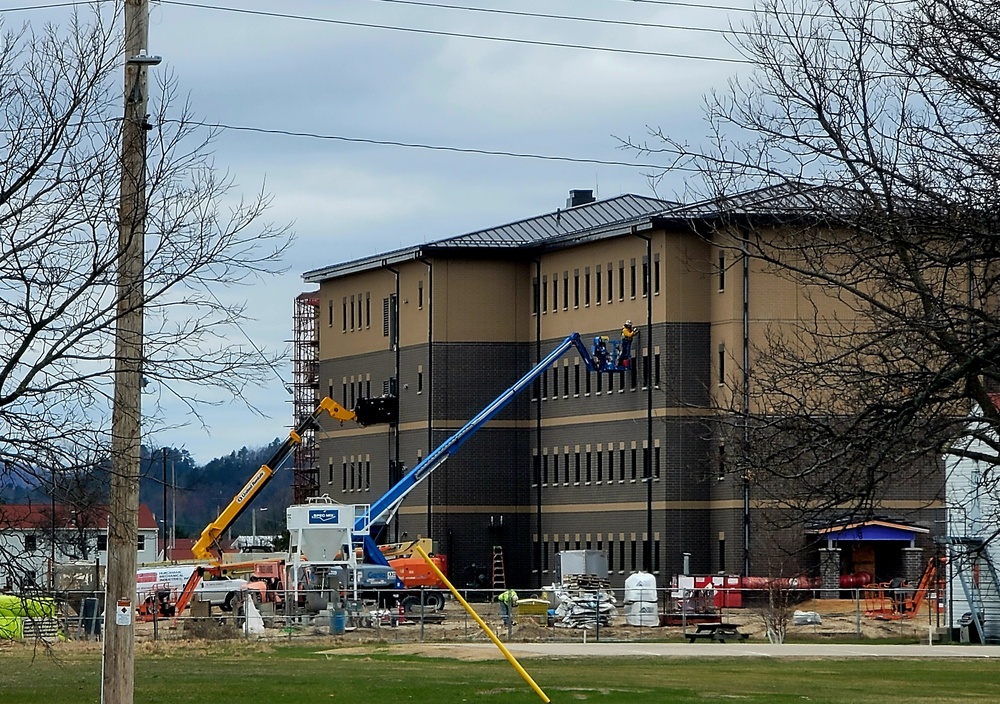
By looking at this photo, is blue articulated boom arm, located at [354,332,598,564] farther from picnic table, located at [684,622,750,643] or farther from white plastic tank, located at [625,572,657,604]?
picnic table, located at [684,622,750,643]

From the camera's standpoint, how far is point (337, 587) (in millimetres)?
62344

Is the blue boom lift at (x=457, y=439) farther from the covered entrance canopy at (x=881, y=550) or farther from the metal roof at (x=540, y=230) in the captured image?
the covered entrance canopy at (x=881, y=550)

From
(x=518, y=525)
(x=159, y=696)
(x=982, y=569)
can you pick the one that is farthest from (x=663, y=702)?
(x=518, y=525)

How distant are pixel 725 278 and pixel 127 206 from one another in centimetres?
5823

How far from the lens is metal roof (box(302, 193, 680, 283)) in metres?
85.2

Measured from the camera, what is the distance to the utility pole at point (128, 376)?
55.7 feet

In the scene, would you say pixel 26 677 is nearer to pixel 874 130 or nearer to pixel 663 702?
pixel 663 702

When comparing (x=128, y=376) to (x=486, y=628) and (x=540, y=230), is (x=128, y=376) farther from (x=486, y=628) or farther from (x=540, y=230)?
(x=540, y=230)

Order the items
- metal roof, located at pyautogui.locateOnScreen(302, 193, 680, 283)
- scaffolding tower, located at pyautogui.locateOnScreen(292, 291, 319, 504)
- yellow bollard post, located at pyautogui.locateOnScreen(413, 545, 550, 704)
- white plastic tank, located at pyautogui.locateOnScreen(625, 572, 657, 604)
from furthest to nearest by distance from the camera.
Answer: scaffolding tower, located at pyautogui.locateOnScreen(292, 291, 319, 504)
metal roof, located at pyautogui.locateOnScreen(302, 193, 680, 283)
white plastic tank, located at pyautogui.locateOnScreen(625, 572, 657, 604)
yellow bollard post, located at pyautogui.locateOnScreen(413, 545, 550, 704)

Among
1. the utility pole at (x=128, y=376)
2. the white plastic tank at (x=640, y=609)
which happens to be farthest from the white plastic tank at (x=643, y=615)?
the utility pole at (x=128, y=376)

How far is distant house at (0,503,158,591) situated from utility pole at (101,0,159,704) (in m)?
0.34

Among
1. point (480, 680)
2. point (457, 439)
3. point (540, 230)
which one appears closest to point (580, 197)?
point (540, 230)

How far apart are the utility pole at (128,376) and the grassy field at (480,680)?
553 cm

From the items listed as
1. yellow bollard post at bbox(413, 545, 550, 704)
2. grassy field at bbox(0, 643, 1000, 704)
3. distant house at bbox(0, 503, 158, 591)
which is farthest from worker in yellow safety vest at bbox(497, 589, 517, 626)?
distant house at bbox(0, 503, 158, 591)
